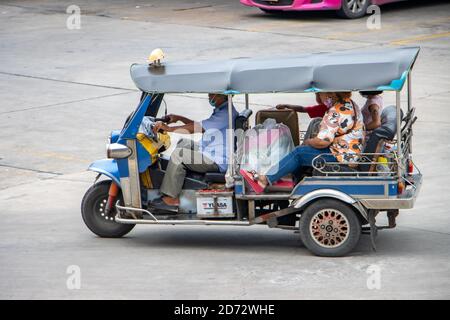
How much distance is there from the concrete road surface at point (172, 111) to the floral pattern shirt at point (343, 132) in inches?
36.9

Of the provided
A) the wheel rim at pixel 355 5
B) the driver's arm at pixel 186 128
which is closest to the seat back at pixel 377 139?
the driver's arm at pixel 186 128

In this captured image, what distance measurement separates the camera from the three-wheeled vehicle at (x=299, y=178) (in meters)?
9.96

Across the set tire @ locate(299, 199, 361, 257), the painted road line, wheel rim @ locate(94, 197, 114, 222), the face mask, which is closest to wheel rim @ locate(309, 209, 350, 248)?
tire @ locate(299, 199, 361, 257)

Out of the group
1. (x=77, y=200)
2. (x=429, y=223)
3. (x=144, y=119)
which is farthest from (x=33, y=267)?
(x=429, y=223)

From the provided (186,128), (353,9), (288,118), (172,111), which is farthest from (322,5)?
(186,128)

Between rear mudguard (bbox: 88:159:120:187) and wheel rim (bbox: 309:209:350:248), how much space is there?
1969 mm

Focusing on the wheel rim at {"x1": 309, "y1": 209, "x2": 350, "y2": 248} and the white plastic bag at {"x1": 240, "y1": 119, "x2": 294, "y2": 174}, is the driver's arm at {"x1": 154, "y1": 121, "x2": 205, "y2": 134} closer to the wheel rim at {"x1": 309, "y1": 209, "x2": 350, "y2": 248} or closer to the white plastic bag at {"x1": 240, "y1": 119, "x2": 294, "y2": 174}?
the white plastic bag at {"x1": 240, "y1": 119, "x2": 294, "y2": 174}

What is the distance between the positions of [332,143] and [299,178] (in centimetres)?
52

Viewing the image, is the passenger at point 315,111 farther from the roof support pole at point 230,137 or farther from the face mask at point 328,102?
the roof support pole at point 230,137

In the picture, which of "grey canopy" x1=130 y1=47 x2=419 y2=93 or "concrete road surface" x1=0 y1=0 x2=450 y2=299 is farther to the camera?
"grey canopy" x1=130 y1=47 x2=419 y2=93

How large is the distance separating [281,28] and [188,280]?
13182mm

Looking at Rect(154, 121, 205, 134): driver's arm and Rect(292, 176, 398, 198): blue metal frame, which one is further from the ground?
Rect(154, 121, 205, 134): driver's arm

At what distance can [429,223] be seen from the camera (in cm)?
1145

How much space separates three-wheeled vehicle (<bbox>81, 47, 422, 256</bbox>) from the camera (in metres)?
9.96
